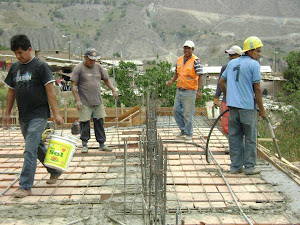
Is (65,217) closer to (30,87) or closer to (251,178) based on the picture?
(30,87)

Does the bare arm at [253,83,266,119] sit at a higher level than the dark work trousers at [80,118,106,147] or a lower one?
higher

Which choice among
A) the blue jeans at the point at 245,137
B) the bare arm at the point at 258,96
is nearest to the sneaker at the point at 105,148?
the blue jeans at the point at 245,137

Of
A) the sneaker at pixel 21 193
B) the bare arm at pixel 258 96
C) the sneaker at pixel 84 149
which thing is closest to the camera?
the sneaker at pixel 21 193

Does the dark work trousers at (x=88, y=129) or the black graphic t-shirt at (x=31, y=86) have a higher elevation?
the black graphic t-shirt at (x=31, y=86)

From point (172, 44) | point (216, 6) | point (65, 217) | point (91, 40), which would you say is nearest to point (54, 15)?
point (91, 40)

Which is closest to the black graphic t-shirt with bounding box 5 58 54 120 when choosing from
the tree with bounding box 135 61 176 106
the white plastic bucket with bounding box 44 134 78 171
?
the white plastic bucket with bounding box 44 134 78 171

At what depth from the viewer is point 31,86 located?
12.4 feet

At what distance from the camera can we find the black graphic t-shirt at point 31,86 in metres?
3.77

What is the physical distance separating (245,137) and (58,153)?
2055 millimetres

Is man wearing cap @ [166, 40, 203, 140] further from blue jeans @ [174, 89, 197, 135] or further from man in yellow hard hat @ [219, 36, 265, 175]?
man in yellow hard hat @ [219, 36, 265, 175]

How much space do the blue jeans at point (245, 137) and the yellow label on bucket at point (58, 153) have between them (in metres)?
1.82

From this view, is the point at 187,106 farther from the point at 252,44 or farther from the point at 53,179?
the point at 53,179

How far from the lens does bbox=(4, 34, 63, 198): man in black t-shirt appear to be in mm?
3697

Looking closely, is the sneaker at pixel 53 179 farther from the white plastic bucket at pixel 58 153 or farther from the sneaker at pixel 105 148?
the sneaker at pixel 105 148
